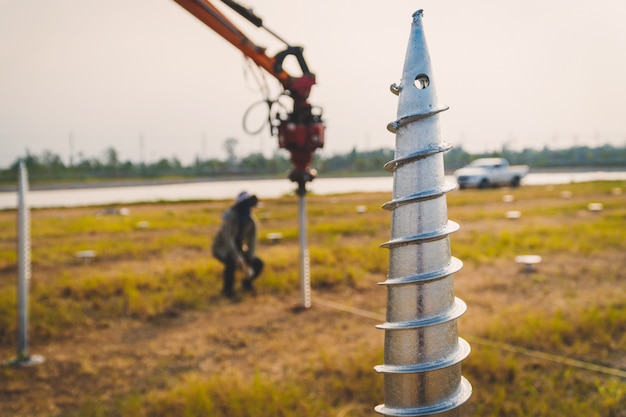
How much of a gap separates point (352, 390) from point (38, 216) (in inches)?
568

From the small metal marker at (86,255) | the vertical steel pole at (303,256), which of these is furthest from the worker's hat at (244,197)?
the small metal marker at (86,255)

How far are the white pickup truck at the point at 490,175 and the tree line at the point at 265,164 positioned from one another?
33.6 feet

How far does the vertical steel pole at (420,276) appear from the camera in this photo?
1.67ft

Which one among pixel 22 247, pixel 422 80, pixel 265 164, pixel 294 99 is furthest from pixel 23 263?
pixel 265 164

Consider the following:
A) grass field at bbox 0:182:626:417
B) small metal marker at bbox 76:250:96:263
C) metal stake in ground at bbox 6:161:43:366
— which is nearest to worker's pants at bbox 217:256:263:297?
grass field at bbox 0:182:626:417

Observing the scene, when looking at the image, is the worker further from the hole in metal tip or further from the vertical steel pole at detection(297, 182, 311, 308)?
the hole in metal tip

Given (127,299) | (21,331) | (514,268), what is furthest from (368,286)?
(21,331)

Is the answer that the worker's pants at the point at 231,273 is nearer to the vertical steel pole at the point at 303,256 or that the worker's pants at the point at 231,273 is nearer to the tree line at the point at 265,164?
the vertical steel pole at the point at 303,256

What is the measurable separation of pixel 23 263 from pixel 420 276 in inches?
184

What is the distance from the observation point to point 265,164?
130 ft

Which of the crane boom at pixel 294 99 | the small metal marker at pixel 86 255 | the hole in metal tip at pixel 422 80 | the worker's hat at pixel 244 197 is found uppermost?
the crane boom at pixel 294 99

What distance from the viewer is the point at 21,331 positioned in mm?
4727

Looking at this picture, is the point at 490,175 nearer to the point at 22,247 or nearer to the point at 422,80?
the point at 22,247

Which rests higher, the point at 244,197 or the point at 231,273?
the point at 244,197
